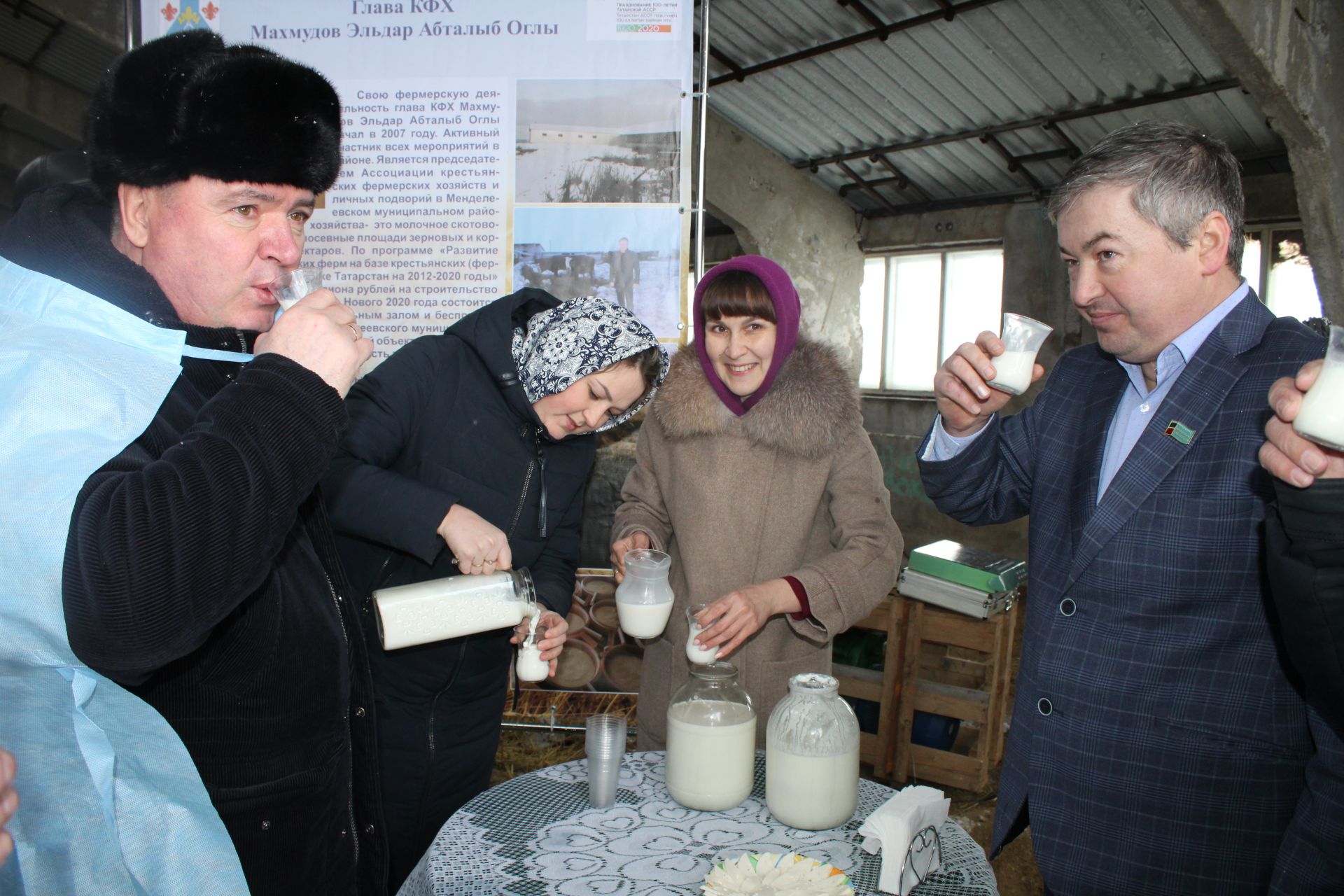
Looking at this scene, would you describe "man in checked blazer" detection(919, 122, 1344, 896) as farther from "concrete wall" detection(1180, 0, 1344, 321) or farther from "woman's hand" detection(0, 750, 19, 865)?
"concrete wall" detection(1180, 0, 1344, 321)

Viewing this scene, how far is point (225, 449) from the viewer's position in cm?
83

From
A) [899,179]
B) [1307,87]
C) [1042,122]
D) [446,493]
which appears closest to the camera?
[446,493]

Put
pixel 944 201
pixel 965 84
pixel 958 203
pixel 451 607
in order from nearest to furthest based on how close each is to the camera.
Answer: pixel 451 607
pixel 965 84
pixel 958 203
pixel 944 201

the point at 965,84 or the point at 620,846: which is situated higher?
the point at 965,84

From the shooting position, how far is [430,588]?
1500mm

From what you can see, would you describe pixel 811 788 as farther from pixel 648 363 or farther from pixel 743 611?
pixel 648 363

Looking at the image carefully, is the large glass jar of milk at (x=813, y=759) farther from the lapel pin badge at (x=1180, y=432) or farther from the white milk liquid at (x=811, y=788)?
the lapel pin badge at (x=1180, y=432)

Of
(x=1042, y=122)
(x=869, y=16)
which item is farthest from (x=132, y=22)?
(x=1042, y=122)

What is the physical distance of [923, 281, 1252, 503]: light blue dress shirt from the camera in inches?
54.5

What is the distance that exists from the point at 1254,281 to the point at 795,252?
4.48 meters

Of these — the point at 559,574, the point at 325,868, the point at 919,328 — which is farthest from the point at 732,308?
the point at 919,328

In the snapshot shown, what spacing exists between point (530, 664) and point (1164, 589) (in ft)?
3.44

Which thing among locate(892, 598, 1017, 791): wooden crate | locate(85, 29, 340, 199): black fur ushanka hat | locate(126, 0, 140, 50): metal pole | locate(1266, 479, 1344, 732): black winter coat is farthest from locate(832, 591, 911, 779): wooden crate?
locate(126, 0, 140, 50): metal pole


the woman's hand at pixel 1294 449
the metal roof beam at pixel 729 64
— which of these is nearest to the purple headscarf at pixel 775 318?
the woman's hand at pixel 1294 449
